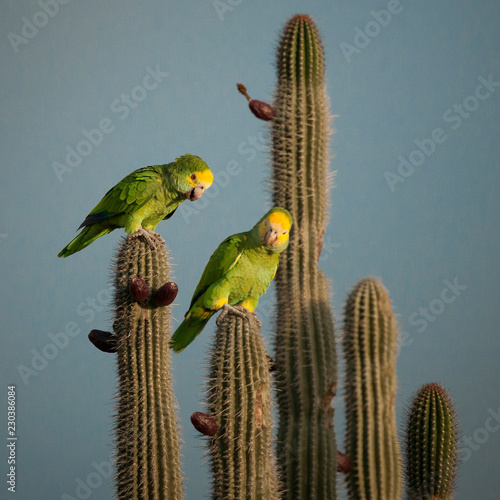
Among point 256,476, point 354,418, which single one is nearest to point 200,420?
point 256,476

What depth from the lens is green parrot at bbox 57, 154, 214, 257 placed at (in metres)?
5.75

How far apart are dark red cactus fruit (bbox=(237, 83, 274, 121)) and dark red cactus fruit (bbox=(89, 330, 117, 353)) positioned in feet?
7.12

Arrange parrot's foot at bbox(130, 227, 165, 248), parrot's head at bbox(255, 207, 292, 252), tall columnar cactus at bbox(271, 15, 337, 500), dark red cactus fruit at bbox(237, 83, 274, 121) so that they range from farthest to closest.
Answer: dark red cactus fruit at bbox(237, 83, 274, 121)
parrot's foot at bbox(130, 227, 165, 248)
parrot's head at bbox(255, 207, 292, 252)
tall columnar cactus at bbox(271, 15, 337, 500)

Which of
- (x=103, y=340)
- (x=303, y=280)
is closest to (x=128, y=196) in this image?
(x=103, y=340)

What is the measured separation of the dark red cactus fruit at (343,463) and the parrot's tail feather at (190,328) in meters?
1.59

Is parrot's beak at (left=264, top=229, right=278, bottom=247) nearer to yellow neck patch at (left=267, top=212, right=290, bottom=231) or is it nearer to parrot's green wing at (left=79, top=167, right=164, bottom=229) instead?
yellow neck patch at (left=267, top=212, right=290, bottom=231)

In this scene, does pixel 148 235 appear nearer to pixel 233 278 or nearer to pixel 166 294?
pixel 233 278

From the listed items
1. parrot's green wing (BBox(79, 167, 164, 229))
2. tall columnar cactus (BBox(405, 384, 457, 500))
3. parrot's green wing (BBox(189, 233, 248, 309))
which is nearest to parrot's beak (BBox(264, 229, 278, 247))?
parrot's green wing (BBox(189, 233, 248, 309))

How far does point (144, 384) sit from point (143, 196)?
1.86 meters

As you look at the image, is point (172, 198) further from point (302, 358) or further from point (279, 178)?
point (302, 358)

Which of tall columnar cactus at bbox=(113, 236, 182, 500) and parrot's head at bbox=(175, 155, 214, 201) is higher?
parrot's head at bbox=(175, 155, 214, 201)

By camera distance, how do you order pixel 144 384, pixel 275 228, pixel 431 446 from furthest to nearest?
pixel 431 446 < pixel 275 228 < pixel 144 384

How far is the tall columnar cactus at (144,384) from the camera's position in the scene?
14.9 feet

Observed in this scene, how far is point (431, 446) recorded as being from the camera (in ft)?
17.6
